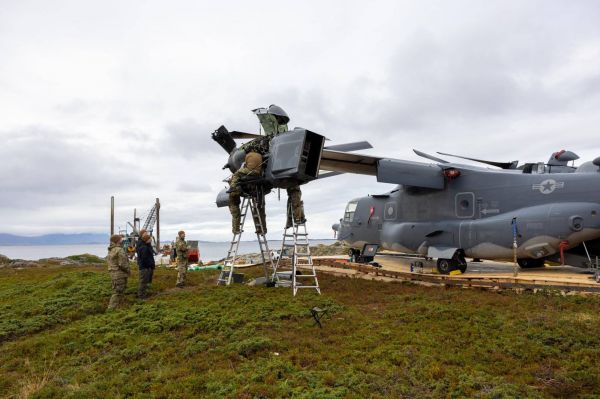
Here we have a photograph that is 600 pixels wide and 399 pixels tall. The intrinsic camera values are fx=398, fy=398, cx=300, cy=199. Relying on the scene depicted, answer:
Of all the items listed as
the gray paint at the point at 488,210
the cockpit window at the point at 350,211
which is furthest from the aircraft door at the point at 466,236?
the cockpit window at the point at 350,211

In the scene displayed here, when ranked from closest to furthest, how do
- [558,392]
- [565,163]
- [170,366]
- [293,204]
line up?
1. [558,392]
2. [170,366]
3. [293,204]
4. [565,163]

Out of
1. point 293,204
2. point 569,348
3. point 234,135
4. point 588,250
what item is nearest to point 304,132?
point 293,204

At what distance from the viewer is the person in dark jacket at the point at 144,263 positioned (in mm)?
11938

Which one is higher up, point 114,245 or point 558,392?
point 114,245

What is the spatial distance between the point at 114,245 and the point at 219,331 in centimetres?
497

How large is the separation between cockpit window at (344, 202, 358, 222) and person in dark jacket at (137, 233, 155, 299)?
12258mm

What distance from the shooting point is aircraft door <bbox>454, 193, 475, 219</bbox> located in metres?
15.6

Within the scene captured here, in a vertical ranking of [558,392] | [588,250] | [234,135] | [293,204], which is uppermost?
[234,135]

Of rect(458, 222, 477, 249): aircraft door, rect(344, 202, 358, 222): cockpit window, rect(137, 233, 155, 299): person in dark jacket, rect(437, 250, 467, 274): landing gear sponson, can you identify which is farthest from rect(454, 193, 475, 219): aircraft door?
rect(137, 233, 155, 299): person in dark jacket

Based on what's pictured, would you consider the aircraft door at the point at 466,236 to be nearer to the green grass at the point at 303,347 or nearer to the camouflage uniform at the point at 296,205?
the green grass at the point at 303,347

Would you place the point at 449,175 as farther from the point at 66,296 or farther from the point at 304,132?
the point at 66,296

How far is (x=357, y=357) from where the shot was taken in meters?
6.37

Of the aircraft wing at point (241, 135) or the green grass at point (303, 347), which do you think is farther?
the aircraft wing at point (241, 135)

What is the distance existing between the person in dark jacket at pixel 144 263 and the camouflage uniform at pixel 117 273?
3.11ft
